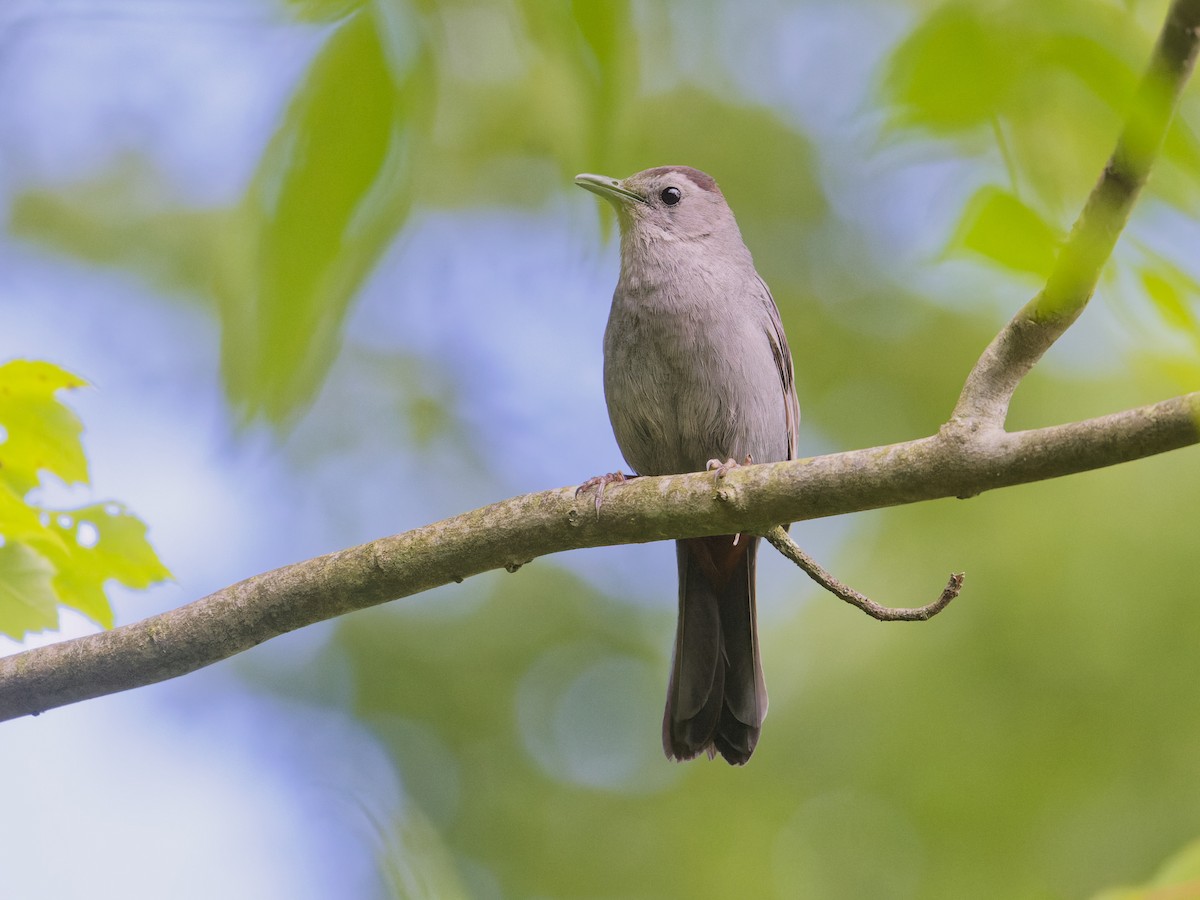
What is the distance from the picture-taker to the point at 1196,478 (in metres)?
8.32

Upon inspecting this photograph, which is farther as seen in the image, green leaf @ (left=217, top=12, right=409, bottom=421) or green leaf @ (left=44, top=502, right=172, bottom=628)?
green leaf @ (left=44, top=502, right=172, bottom=628)

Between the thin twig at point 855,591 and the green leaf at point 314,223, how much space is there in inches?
96.9

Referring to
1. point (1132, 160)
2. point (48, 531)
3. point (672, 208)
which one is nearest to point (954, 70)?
point (1132, 160)

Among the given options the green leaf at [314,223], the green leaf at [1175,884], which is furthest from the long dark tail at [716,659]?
the green leaf at [314,223]

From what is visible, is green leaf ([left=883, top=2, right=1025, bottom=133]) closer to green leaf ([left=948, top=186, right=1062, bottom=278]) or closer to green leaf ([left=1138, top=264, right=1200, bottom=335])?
green leaf ([left=948, top=186, right=1062, bottom=278])

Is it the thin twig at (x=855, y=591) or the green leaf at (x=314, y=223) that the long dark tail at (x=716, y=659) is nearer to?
the thin twig at (x=855, y=591)

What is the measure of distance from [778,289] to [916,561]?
230 cm

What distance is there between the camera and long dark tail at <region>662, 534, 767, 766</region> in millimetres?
5379

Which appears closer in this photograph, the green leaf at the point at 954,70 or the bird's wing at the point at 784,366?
the green leaf at the point at 954,70

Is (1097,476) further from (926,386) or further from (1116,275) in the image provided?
(1116,275)

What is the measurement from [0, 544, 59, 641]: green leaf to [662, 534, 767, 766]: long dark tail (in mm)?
3024

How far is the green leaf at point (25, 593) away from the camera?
2934 millimetres

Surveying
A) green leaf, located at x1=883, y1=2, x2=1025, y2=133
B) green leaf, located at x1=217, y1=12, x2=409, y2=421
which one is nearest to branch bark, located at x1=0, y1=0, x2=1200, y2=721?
green leaf, located at x1=883, y1=2, x2=1025, y2=133

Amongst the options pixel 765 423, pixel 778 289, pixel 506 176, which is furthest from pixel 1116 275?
pixel 778 289
